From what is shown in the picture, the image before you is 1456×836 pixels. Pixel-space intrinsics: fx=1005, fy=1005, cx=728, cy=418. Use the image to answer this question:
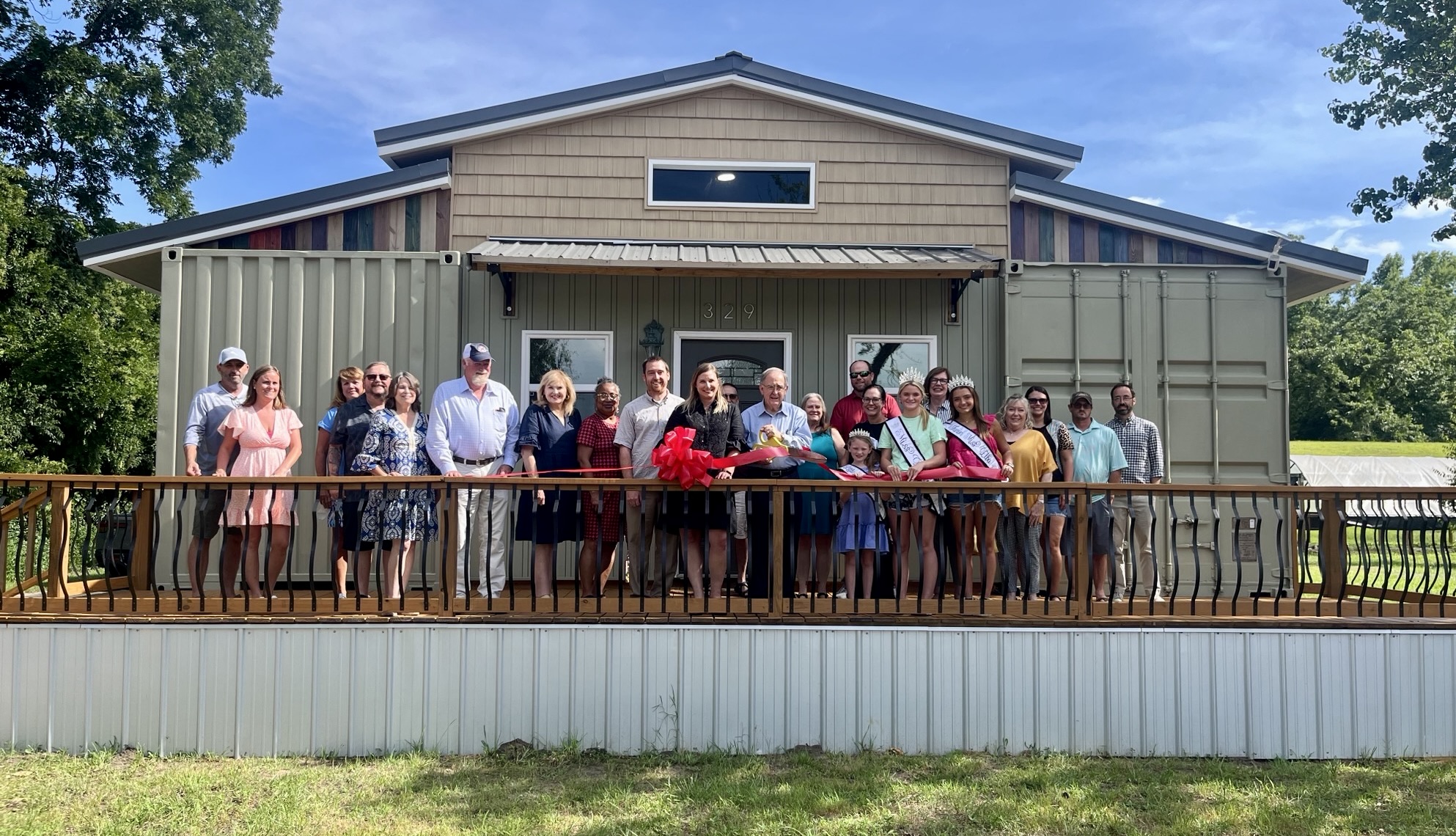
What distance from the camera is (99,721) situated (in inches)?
187

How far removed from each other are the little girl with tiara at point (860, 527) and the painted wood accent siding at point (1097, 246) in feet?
8.63

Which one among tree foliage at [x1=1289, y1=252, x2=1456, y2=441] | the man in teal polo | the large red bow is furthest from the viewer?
tree foliage at [x1=1289, y1=252, x2=1456, y2=441]

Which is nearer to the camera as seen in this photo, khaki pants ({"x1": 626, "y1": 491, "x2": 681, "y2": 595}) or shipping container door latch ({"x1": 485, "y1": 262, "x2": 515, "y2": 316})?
khaki pants ({"x1": 626, "y1": 491, "x2": 681, "y2": 595})

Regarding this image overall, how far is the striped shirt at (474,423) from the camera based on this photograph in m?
5.49

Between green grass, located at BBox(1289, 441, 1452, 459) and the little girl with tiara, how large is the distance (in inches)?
1155

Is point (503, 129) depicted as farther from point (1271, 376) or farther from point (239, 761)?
point (1271, 376)

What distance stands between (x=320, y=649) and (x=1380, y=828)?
4625mm

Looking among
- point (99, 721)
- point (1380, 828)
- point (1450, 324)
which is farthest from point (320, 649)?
point (1450, 324)

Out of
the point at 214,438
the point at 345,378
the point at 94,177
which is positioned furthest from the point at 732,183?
the point at 94,177

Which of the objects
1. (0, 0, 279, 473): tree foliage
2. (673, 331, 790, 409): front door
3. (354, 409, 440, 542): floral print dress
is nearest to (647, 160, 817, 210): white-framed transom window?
(673, 331, 790, 409): front door

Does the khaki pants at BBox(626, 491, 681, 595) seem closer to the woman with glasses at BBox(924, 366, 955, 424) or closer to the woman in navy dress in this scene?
the woman in navy dress

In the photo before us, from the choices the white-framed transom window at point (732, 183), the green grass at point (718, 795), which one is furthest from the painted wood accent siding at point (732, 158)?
the green grass at point (718, 795)

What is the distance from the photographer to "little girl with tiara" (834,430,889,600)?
503 cm

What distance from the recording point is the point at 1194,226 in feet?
23.4
